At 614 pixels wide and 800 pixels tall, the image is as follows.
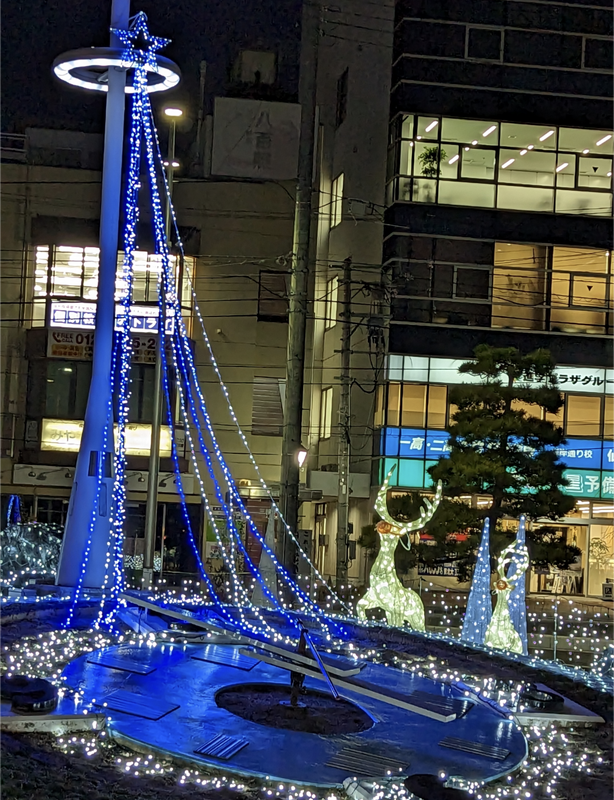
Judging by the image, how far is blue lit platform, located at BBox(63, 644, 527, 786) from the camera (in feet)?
25.1

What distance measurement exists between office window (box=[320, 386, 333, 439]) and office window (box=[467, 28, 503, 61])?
1225 cm

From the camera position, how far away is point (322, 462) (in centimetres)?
A: 3600

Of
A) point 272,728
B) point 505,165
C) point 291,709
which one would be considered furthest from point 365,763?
point 505,165

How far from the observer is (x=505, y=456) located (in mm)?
21844

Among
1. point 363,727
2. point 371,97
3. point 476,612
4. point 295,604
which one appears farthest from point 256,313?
point 363,727

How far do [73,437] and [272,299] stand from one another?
8553 millimetres

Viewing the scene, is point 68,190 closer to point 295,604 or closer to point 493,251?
point 493,251

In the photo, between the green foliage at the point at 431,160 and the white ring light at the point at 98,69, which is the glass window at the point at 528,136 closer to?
A: the green foliage at the point at 431,160

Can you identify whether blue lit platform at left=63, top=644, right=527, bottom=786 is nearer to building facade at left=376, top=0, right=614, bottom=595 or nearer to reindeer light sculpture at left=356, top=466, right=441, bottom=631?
reindeer light sculpture at left=356, top=466, right=441, bottom=631

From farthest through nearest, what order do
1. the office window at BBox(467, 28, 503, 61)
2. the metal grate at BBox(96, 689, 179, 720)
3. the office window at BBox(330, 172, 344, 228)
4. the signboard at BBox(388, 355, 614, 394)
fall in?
the office window at BBox(330, 172, 344, 228)
the office window at BBox(467, 28, 503, 61)
the signboard at BBox(388, 355, 614, 394)
the metal grate at BBox(96, 689, 179, 720)

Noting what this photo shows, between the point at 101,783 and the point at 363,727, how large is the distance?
110 inches

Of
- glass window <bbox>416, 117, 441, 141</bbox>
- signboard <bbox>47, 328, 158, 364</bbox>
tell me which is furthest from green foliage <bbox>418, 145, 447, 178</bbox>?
signboard <bbox>47, 328, 158, 364</bbox>

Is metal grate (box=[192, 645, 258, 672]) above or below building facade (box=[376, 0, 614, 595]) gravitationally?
below

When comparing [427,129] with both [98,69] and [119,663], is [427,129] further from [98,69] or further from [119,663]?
[119,663]
